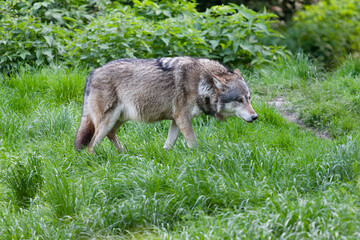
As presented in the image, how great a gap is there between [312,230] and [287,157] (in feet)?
5.15

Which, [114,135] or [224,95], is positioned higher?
[224,95]

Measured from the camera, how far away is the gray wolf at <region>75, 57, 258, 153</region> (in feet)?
19.6

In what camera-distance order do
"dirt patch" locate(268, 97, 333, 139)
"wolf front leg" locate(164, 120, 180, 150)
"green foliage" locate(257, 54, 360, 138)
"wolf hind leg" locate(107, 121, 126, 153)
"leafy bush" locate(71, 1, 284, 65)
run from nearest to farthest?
"wolf front leg" locate(164, 120, 180, 150), "wolf hind leg" locate(107, 121, 126, 153), "dirt patch" locate(268, 97, 333, 139), "green foliage" locate(257, 54, 360, 138), "leafy bush" locate(71, 1, 284, 65)

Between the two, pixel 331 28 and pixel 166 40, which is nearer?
pixel 166 40

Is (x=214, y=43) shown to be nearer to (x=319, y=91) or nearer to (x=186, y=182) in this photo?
(x=319, y=91)

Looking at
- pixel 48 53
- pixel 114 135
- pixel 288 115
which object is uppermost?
pixel 48 53

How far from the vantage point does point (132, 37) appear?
836cm

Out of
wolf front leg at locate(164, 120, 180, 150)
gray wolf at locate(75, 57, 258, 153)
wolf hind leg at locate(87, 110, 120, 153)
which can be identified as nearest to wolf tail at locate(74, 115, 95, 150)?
gray wolf at locate(75, 57, 258, 153)

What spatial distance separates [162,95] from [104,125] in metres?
0.76

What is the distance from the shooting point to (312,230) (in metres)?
3.68

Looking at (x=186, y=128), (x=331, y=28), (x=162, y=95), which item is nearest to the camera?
(x=186, y=128)

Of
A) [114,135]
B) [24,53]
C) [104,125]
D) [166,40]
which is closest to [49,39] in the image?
[24,53]

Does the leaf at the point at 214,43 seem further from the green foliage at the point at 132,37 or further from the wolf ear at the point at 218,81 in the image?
the wolf ear at the point at 218,81

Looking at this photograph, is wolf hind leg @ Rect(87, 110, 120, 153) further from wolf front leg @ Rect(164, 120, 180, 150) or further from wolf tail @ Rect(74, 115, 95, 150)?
wolf front leg @ Rect(164, 120, 180, 150)
